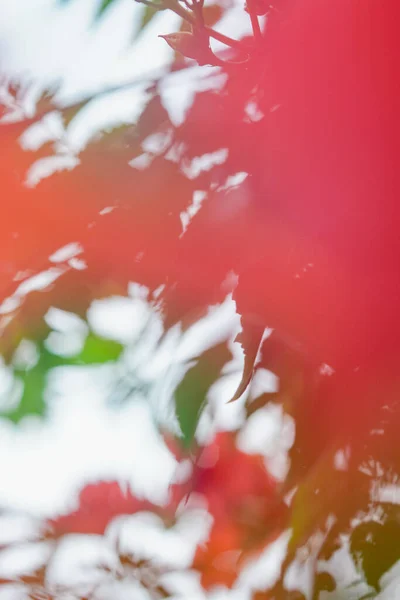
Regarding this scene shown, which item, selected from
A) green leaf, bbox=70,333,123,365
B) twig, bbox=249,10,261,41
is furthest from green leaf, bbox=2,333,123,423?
twig, bbox=249,10,261,41

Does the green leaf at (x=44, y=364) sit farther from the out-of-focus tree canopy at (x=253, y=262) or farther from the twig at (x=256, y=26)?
the twig at (x=256, y=26)

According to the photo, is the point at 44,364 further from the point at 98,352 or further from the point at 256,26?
the point at 256,26

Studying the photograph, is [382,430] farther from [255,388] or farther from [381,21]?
[381,21]

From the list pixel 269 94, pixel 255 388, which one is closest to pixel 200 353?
pixel 255 388

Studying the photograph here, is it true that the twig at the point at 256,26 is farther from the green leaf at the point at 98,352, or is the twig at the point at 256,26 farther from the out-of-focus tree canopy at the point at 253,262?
the green leaf at the point at 98,352

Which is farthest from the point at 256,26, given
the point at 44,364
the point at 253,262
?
the point at 44,364

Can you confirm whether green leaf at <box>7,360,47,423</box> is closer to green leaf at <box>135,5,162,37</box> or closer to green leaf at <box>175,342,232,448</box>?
green leaf at <box>175,342,232,448</box>

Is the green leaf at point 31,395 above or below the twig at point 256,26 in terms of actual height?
below

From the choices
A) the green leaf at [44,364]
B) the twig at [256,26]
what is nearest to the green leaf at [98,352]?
the green leaf at [44,364]
